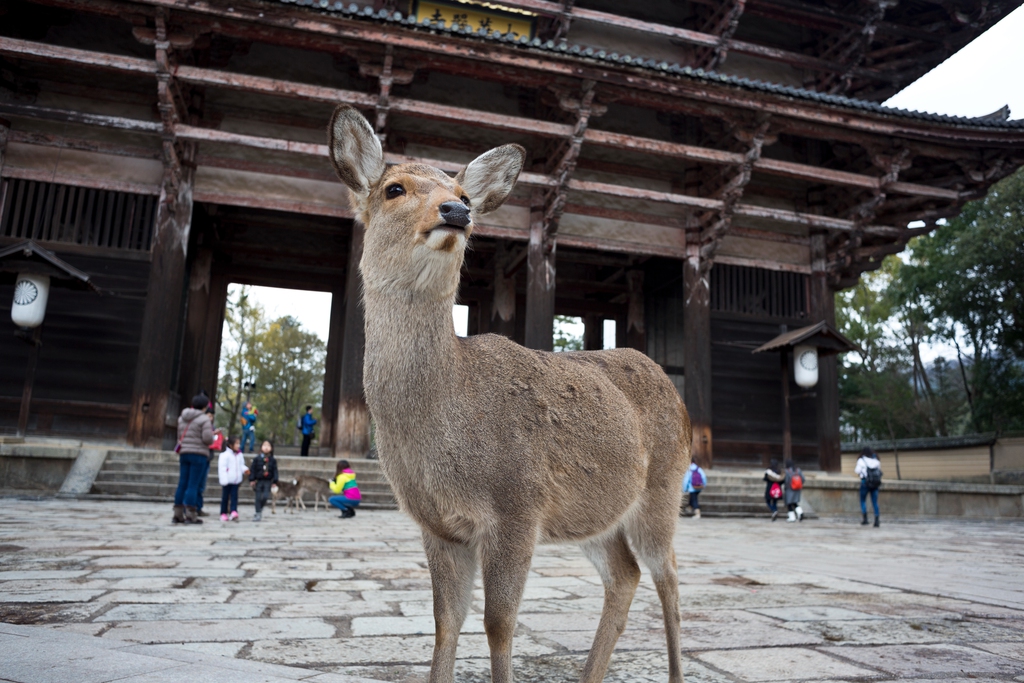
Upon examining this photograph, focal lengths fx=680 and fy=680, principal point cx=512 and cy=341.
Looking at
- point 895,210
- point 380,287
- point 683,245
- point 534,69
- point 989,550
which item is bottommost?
point 989,550

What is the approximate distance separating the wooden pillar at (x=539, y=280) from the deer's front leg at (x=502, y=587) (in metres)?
11.1

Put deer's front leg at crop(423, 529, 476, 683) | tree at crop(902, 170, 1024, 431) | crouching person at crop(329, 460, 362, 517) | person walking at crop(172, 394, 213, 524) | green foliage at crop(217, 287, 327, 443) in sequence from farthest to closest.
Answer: green foliage at crop(217, 287, 327, 443) < tree at crop(902, 170, 1024, 431) < crouching person at crop(329, 460, 362, 517) < person walking at crop(172, 394, 213, 524) < deer's front leg at crop(423, 529, 476, 683)

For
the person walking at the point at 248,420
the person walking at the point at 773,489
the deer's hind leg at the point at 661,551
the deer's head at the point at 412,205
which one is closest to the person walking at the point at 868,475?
the person walking at the point at 773,489

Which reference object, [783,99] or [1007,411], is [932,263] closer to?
[1007,411]

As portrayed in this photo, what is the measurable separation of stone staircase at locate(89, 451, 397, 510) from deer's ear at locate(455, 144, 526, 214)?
24.5 ft

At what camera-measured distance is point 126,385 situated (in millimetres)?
11727

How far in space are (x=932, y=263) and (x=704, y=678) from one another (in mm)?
27002

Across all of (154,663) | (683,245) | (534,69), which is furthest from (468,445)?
(683,245)

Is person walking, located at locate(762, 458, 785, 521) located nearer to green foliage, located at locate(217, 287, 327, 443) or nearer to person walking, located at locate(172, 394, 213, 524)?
person walking, located at locate(172, 394, 213, 524)

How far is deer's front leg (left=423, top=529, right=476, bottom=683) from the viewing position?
6.88ft

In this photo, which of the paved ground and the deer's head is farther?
the paved ground

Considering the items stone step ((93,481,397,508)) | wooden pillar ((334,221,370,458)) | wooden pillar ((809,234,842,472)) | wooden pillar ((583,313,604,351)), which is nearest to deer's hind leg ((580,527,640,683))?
stone step ((93,481,397,508))

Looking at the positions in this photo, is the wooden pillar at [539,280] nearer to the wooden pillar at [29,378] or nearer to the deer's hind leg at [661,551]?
the wooden pillar at [29,378]

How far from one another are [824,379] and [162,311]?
42.3 ft
